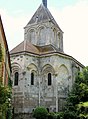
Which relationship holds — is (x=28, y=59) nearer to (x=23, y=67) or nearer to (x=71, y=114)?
(x=23, y=67)

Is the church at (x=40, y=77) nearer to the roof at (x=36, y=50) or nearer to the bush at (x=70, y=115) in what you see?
the roof at (x=36, y=50)

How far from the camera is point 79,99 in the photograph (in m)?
32.4

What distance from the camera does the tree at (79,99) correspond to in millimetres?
30562

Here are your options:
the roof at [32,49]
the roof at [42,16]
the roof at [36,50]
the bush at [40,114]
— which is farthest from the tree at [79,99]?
the roof at [42,16]

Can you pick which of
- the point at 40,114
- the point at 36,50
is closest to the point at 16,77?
the point at 36,50

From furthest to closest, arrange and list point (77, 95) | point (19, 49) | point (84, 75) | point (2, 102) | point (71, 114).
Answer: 1. point (19, 49)
2. point (84, 75)
3. point (77, 95)
4. point (71, 114)
5. point (2, 102)

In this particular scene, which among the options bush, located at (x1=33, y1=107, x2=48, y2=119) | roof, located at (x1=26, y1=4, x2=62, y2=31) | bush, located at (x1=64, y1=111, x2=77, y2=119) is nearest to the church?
bush, located at (x1=33, y1=107, x2=48, y2=119)

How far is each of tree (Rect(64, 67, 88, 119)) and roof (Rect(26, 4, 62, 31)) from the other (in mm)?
13029

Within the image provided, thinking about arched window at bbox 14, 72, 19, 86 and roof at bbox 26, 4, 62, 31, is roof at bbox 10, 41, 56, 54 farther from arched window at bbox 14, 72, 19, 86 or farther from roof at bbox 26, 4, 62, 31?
roof at bbox 26, 4, 62, 31

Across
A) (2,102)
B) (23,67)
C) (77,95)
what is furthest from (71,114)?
(2,102)

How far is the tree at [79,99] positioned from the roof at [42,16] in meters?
13.0

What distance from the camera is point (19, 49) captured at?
38750 millimetres

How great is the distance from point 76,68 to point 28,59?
23.8ft

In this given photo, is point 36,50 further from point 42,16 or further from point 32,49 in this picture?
point 42,16
